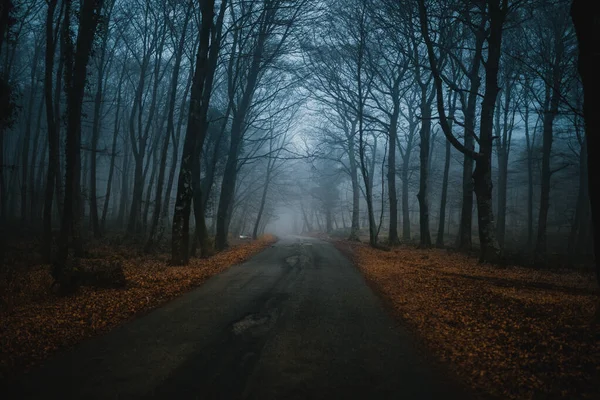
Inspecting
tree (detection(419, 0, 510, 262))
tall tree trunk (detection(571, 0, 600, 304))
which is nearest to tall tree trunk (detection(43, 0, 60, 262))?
tree (detection(419, 0, 510, 262))

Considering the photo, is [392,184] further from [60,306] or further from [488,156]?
[60,306]

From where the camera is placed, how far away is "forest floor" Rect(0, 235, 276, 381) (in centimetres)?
413

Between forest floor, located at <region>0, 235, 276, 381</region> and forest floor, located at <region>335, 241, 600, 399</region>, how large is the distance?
15.8 feet

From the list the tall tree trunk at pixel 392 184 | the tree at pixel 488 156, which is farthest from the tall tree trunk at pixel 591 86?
the tall tree trunk at pixel 392 184

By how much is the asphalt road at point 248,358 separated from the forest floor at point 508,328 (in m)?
0.49

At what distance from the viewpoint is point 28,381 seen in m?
3.37

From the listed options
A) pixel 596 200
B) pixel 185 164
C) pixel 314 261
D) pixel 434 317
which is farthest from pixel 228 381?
pixel 314 261

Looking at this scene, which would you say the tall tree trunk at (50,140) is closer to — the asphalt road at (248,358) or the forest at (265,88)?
the forest at (265,88)

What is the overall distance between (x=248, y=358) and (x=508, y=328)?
3.74 meters

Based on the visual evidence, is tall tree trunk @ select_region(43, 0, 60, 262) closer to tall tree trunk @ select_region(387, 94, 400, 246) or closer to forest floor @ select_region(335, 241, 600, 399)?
forest floor @ select_region(335, 241, 600, 399)

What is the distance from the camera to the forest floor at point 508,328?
346cm

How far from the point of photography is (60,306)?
19.0ft

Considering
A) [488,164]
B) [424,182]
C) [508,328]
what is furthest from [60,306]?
[424,182]

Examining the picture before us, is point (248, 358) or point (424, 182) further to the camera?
point (424, 182)
